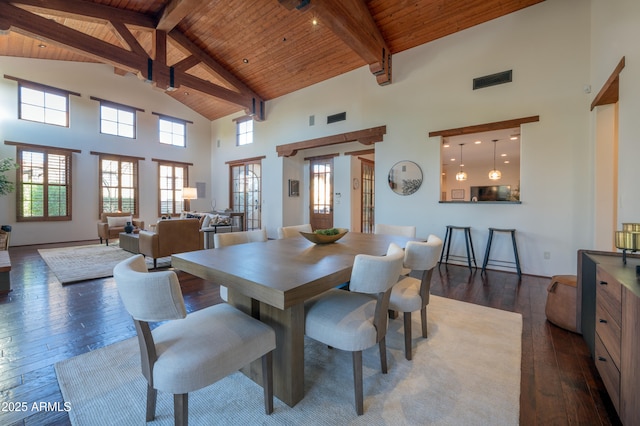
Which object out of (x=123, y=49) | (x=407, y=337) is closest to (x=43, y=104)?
(x=123, y=49)

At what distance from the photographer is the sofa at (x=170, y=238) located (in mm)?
4230

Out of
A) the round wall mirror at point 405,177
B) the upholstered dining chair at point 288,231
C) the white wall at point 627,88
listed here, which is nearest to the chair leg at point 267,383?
the upholstered dining chair at point 288,231

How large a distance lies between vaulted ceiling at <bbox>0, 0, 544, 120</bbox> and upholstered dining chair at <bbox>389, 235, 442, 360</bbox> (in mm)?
3480

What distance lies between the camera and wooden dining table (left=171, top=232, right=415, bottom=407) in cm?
119

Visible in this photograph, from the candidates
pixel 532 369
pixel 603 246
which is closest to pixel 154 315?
pixel 532 369

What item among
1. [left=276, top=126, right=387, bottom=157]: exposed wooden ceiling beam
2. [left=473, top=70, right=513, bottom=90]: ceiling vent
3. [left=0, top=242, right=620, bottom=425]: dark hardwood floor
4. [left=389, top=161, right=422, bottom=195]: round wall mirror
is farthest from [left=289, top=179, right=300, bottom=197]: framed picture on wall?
[left=473, top=70, right=513, bottom=90]: ceiling vent

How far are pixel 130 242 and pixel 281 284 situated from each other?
17.7ft

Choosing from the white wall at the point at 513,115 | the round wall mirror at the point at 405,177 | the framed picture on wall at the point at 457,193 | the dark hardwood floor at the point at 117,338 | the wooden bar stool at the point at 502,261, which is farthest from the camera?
the framed picture on wall at the point at 457,193

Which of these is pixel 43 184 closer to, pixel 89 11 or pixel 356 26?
pixel 89 11

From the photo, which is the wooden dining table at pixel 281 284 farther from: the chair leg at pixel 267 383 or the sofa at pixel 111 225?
the sofa at pixel 111 225

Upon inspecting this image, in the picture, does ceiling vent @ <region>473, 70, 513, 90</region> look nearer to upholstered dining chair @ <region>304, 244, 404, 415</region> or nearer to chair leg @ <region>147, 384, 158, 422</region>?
upholstered dining chair @ <region>304, 244, 404, 415</region>

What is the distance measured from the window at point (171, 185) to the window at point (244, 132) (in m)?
2.14

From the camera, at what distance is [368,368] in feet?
5.69

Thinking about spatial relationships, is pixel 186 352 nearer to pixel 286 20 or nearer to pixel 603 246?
pixel 603 246
